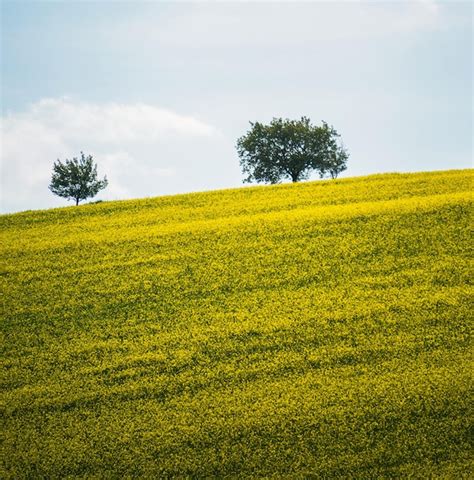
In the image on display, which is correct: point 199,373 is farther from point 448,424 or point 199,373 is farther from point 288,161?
point 288,161

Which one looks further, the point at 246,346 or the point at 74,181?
the point at 74,181

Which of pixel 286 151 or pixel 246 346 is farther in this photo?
pixel 286 151

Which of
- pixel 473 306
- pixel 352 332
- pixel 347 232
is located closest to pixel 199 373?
pixel 352 332

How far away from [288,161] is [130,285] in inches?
1862

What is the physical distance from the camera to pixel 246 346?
43.8 feet

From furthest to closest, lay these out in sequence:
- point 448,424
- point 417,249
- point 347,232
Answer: point 347,232
point 417,249
point 448,424

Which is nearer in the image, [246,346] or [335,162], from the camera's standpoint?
[246,346]

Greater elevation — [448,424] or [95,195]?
[95,195]

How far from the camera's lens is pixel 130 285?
55.9 feet

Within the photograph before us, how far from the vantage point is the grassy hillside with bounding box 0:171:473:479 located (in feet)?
33.9

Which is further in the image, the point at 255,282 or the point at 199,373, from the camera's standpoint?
the point at 255,282

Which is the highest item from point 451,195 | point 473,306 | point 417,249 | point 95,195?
point 95,195

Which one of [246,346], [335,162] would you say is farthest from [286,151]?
[246,346]

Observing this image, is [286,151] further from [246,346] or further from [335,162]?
[246,346]
